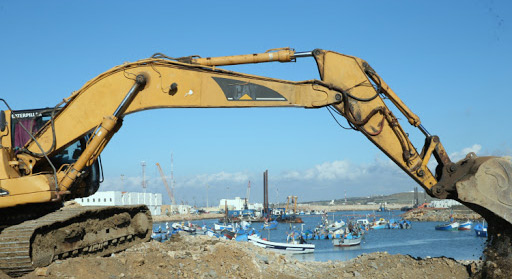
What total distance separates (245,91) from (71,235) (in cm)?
432

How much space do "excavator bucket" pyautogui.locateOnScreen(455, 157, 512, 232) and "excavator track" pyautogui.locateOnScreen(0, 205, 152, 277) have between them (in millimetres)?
7174

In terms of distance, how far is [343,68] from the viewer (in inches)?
425

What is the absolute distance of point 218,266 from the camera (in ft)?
38.5

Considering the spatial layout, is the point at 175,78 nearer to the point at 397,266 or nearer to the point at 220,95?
the point at 220,95

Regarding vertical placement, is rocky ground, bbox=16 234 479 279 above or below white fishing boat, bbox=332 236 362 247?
above

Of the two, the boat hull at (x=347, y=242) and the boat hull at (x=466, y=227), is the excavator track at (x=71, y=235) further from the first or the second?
the boat hull at (x=466, y=227)

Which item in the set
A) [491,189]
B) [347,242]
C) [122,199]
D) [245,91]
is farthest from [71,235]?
[122,199]

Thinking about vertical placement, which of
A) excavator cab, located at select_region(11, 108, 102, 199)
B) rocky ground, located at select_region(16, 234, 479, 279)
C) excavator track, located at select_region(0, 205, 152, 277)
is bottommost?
rocky ground, located at select_region(16, 234, 479, 279)

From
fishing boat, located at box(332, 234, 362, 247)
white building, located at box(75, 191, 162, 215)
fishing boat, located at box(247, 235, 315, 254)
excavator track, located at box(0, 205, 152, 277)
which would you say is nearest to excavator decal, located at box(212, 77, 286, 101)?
excavator track, located at box(0, 205, 152, 277)

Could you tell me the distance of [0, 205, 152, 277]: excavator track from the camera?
9.56 metres

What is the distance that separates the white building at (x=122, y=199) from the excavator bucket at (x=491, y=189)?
228ft

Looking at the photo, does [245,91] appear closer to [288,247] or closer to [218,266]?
[218,266]

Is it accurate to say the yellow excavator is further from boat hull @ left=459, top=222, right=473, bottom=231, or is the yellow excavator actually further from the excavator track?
boat hull @ left=459, top=222, right=473, bottom=231

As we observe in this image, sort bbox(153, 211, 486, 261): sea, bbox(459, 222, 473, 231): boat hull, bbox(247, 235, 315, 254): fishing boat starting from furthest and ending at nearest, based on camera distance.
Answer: bbox(459, 222, 473, 231): boat hull → bbox(153, 211, 486, 261): sea → bbox(247, 235, 315, 254): fishing boat
